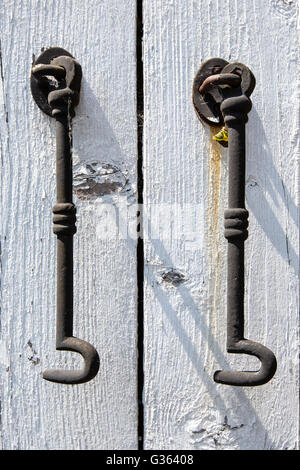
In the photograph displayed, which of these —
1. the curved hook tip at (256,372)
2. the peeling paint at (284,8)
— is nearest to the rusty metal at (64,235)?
the curved hook tip at (256,372)

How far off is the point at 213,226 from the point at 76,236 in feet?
0.50

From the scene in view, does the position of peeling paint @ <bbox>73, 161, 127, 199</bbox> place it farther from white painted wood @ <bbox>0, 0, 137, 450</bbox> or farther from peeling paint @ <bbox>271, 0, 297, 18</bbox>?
peeling paint @ <bbox>271, 0, 297, 18</bbox>

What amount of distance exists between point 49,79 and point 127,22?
0.11m

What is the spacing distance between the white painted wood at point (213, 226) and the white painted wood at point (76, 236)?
0.03 m

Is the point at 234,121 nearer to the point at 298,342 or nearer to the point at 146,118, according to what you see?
the point at 146,118

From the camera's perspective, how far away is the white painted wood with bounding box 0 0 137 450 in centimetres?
54

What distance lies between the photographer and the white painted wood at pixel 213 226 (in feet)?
1.74

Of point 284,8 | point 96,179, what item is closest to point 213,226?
point 96,179

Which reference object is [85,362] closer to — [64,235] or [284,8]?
[64,235]

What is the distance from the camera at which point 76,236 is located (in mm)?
543

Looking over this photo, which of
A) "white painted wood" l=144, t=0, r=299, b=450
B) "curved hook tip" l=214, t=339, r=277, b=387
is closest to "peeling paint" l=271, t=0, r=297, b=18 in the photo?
"white painted wood" l=144, t=0, r=299, b=450

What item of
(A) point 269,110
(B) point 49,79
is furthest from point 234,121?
(B) point 49,79

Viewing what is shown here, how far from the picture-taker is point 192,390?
0.55 meters
